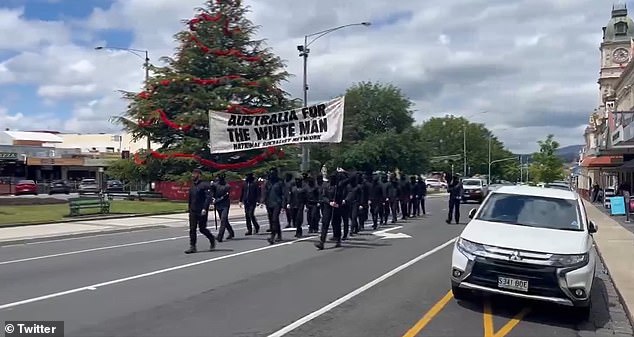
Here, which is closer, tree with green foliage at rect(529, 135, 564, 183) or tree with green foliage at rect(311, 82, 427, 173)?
tree with green foliage at rect(311, 82, 427, 173)

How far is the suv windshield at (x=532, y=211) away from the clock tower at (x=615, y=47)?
88.4 metres

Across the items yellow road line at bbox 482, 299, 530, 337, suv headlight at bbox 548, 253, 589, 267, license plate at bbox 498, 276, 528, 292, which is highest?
suv headlight at bbox 548, 253, 589, 267

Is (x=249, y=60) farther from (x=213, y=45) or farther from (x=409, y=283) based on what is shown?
(x=409, y=283)

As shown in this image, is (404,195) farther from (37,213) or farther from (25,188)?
(25,188)

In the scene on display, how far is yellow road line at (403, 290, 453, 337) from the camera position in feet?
26.8

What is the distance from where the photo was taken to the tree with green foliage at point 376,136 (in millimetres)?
65438

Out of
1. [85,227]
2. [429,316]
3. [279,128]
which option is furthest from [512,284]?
[85,227]

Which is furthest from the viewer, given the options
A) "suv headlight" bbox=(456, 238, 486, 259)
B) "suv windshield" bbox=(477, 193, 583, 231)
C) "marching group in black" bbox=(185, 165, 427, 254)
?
"marching group in black" bbox=(185, 165, 427, 254)

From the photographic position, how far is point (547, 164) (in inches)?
4139

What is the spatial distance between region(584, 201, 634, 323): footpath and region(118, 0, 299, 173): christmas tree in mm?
25629

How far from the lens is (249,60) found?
47.9 m

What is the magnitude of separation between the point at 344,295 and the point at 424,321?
1.86m

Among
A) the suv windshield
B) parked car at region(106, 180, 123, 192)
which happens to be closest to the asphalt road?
the suv windshield

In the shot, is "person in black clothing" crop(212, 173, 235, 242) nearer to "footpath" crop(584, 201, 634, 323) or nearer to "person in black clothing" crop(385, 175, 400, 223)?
"person in black clothing" crop(385, 175, 400, 223)
